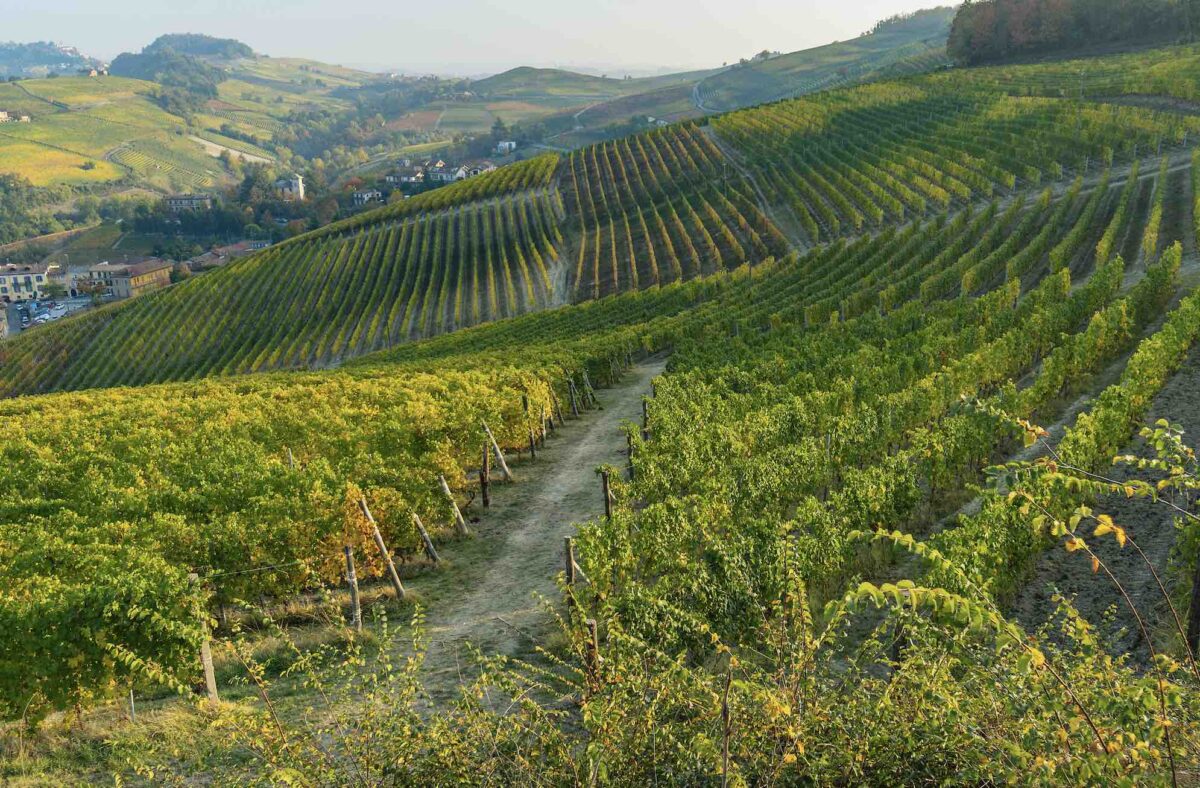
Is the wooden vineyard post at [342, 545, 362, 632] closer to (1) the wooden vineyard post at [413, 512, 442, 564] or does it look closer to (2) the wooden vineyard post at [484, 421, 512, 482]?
(1) the wooden vineyard post at [413, 512, 442, 564]

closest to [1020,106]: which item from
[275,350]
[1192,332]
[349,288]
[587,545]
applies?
[1192,332]

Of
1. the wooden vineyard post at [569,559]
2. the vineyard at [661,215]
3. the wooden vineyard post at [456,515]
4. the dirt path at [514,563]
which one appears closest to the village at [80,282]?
the vineyard at [661,215]

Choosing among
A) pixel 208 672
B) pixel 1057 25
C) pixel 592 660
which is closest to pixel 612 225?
pixel 208 672

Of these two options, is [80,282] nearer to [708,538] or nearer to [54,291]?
[54,291]

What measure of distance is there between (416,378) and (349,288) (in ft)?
207

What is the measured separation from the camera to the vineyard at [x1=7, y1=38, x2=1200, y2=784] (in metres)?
7.30

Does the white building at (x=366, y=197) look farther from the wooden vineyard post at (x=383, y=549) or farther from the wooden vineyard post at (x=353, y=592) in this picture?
the wooden vineyard post at (x=353, y=592)

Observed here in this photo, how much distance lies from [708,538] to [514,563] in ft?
20.9

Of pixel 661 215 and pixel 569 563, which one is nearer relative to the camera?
pixel 569 563

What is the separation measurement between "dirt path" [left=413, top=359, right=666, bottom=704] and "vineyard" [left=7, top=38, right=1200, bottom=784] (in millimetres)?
156

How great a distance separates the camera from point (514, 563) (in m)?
18.1

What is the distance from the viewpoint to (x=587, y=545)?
46.1 feet

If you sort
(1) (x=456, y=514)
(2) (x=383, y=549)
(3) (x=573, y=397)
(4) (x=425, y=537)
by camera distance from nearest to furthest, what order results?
(2) (x=383, y=549), (4) (x=425, y=537), (1) (x=456, y=514), (3) (x=573, y=397)

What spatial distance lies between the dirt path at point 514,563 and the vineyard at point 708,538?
156 mm
